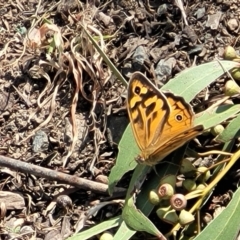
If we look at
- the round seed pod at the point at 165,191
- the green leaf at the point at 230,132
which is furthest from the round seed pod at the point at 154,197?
the green leaf at the point at 230,132

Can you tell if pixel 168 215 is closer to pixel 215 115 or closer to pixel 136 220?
pixel 136 220

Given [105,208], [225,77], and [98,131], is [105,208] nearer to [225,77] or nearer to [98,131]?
[98,131]

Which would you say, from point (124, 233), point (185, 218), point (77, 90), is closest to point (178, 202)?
point (185, 218)

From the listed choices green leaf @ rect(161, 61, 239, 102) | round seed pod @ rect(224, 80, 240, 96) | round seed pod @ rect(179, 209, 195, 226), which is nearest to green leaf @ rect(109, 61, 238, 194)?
green leaf @ rect(161, 61, 239, 102)

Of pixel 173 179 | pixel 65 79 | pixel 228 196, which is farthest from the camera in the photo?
pixel 65 79

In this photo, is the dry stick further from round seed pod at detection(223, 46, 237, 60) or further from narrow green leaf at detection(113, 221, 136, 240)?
round seed pod at detection(223, 46, 237, 60)

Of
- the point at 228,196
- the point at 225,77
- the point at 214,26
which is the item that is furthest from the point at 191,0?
the point at 228,196
